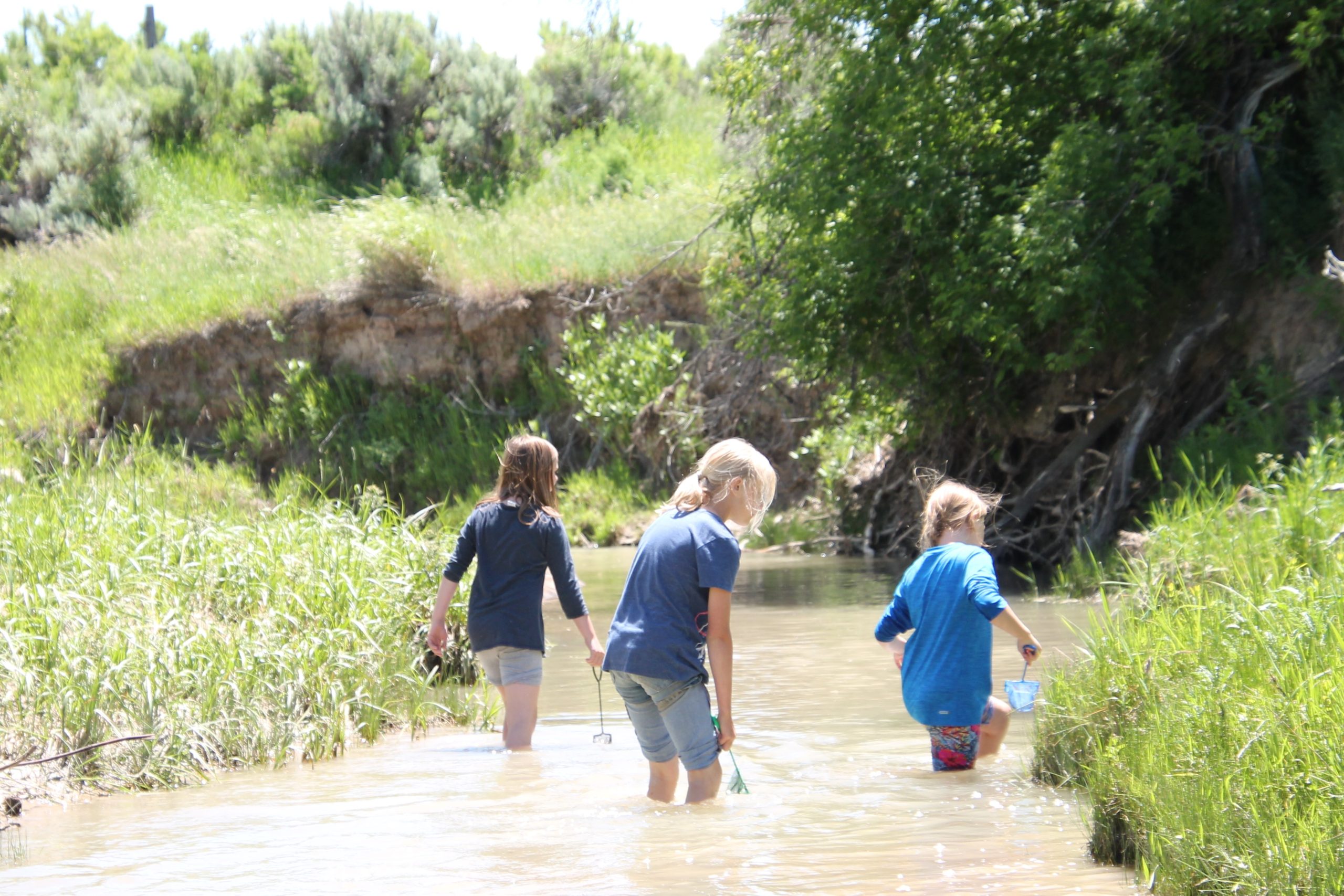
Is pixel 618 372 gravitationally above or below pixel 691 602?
above

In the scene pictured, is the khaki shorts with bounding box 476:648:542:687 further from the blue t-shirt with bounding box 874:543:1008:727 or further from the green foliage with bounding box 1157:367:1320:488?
the green foliage with bounding box 1157:367:1320:488

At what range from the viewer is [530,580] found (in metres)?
7.08

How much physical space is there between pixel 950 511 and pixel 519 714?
2.44 m

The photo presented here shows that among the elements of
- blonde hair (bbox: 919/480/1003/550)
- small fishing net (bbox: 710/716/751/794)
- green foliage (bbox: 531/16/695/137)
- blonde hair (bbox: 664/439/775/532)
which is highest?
green foliage (bbox: 531/16/695/137)

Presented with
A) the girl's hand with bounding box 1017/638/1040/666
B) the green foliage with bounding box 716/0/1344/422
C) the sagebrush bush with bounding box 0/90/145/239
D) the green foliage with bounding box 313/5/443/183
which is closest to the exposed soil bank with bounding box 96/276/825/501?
the green foliage with bounding box 716/0/1344/422

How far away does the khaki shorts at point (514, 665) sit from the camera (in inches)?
280

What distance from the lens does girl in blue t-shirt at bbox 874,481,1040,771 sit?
6059 mm

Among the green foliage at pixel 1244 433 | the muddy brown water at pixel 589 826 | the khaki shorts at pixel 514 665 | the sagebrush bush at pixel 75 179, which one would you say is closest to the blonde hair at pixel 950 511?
the muddy brown water at pixel 589 826

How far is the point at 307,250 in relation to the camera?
27359 mm

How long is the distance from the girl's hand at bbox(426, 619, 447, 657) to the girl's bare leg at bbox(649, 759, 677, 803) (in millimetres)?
1723

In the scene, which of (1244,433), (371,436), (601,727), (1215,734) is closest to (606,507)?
(371,436)

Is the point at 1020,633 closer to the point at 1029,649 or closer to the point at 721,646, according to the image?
the point at 1029,649

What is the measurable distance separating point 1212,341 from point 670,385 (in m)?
10.3

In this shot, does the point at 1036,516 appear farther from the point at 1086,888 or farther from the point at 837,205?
the point at 1086,888
